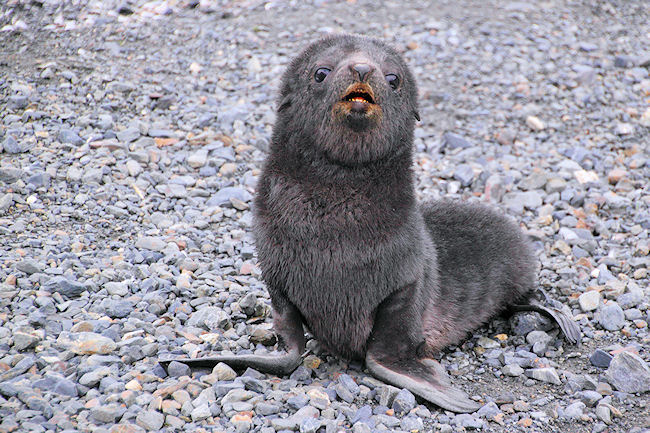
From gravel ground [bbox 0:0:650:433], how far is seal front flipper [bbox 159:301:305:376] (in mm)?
58

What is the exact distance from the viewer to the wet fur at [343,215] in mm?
3607

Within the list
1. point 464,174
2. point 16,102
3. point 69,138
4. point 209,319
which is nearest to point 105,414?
point 209,319

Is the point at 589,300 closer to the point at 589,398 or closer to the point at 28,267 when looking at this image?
the point at 589,398

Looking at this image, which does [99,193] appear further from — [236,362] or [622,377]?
[622,377]

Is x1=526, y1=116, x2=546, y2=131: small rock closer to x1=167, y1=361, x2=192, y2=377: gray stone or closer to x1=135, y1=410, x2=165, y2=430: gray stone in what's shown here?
x1=167, y1=361, x2=192, y2=377: gray stone

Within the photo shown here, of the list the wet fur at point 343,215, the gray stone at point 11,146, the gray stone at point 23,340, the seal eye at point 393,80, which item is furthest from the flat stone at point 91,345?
the gray stone at point 11,146

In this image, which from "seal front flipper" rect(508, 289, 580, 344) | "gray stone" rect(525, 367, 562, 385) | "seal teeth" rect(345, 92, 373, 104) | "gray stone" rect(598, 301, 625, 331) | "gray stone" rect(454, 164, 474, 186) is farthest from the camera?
"gray stone" rect(454, 164, 474, 186)

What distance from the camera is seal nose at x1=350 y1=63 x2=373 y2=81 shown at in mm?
3439

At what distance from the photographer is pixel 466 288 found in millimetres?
4391

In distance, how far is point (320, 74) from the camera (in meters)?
3.67

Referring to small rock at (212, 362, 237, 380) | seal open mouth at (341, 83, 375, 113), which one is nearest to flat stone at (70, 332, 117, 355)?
small rock at (212, 362, 237, 380)

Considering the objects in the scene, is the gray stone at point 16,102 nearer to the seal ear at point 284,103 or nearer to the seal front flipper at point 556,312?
the seal ear at point 284,103

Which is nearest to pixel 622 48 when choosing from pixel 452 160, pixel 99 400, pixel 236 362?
pixel 452 160

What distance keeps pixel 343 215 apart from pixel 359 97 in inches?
22.4
